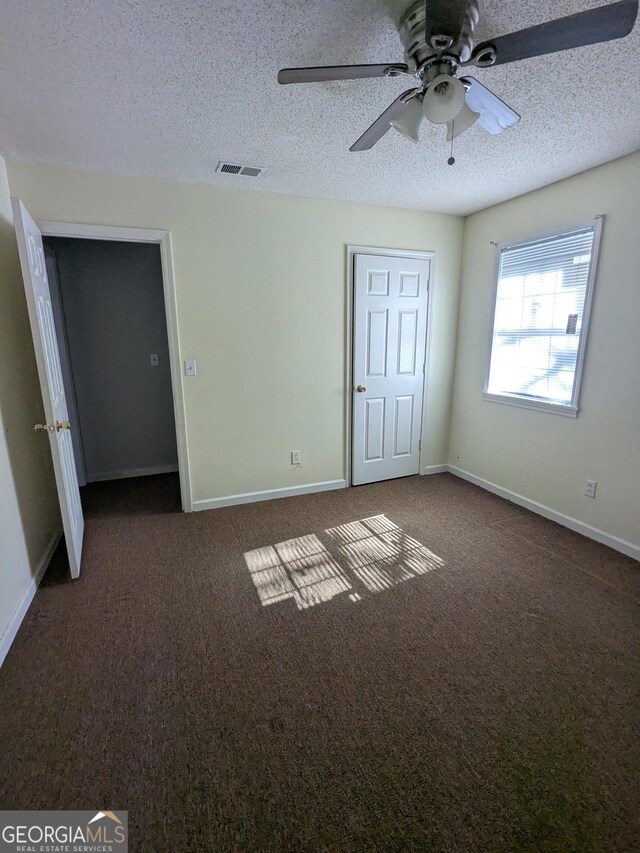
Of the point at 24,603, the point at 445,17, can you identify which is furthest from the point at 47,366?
the point at 445,17

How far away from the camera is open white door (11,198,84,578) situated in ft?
6.57

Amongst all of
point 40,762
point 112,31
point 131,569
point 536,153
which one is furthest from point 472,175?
point 40,762

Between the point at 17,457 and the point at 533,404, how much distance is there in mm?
3676

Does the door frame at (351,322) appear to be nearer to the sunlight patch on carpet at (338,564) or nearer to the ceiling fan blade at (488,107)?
the sunlight patch on carpet at (338,564)

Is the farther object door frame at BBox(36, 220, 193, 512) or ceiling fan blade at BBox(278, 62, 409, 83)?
door frame at BBox(36, 220, 193, 512)

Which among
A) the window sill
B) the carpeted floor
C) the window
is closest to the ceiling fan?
the window

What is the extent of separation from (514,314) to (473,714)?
2960mm

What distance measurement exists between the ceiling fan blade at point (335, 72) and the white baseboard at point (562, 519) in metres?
2.99

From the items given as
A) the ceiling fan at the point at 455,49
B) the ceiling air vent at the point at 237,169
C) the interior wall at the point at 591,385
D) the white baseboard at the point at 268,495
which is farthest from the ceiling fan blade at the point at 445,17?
the white baseboard at the point at 268,495

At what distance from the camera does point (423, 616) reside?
79.7 inches

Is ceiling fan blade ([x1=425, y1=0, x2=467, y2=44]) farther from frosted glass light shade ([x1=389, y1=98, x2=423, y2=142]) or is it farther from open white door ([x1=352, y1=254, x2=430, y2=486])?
open white door ([x1=352, y1=254, x2=430, y2=486])

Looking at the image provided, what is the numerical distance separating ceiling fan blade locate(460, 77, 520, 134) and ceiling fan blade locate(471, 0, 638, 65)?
0.13 meters

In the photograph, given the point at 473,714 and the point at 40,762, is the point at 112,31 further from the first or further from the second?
the point at 473,714
